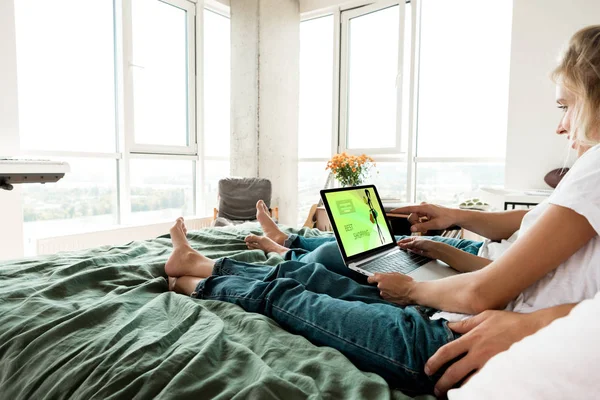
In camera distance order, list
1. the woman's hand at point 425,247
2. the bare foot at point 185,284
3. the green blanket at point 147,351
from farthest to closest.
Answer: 1. the woman's hand at point 425,247
2. the bare foot at point 185,284
3. the green blanket at point 147,351

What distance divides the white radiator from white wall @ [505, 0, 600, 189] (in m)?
3.11

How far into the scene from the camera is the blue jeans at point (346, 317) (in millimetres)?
740

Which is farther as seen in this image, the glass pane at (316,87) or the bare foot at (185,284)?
the glass pane at (316,87)

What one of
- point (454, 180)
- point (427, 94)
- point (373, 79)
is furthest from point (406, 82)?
point (454, 180)

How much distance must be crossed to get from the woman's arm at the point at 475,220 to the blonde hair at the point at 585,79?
66 centimetres

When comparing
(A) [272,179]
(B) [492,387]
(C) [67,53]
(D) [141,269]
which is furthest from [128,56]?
(B) [492,387]

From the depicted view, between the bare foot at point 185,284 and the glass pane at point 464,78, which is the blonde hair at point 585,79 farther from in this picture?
the glass pane at point 464,78

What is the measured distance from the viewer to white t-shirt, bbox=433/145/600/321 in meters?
0.70

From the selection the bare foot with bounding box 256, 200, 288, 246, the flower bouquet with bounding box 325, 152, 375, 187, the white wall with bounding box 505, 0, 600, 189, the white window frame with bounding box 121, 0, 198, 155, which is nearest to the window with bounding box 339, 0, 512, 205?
the white wall with bounding box 505, 0, 600, 189

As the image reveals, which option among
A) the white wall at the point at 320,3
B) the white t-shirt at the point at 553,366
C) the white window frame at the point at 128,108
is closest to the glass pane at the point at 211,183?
the white window frame at the point at 128,108

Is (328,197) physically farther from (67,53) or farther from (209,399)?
(67,53)

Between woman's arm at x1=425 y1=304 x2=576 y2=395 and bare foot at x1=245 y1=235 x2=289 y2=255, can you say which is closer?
woman's arm at x1=425 y1=304 x2=576 y2=395

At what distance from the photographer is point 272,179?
14.5ft

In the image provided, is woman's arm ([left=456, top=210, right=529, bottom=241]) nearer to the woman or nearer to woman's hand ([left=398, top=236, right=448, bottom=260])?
woman's hand ([left=398, top=236, right=448, bottom=260])
